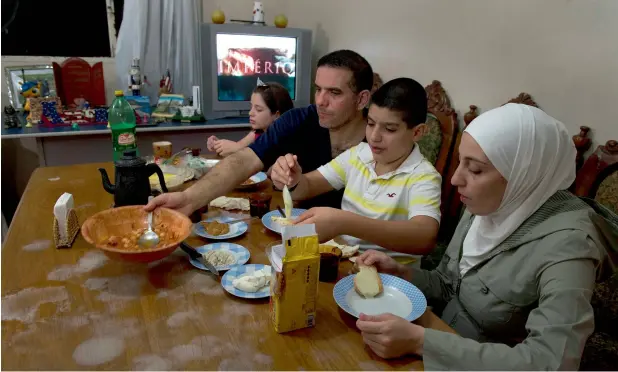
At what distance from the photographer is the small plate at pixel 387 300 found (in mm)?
1041

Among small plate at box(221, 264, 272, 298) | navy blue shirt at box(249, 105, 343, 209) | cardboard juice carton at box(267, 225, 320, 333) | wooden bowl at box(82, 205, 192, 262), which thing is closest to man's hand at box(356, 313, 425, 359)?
cardboard juice carton at box(267, 225, 320, 333)

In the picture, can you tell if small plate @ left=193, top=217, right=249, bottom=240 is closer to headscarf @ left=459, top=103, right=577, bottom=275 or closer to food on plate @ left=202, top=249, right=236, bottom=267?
food on plate @ left=202, top=249, right=236, bottom=267

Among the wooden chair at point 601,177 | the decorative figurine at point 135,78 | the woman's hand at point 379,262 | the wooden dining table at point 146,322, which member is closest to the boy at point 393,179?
the woman's hand at point 379,262

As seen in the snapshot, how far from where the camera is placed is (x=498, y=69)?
2160 millimetres

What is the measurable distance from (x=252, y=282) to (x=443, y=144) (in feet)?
5.49

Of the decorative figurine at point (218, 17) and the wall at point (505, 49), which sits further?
the decorative figurine at point (218, 17)

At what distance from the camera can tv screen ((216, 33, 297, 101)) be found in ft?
11.3

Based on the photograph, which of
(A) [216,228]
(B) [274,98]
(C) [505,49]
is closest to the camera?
(A) [216,228]

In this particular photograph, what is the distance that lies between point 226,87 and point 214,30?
45 centimetres

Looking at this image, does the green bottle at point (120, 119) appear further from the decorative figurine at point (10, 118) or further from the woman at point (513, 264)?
the woman at point (513, 264)

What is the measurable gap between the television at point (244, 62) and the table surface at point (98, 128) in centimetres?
15

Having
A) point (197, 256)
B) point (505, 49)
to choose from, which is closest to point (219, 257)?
point (197, 256)

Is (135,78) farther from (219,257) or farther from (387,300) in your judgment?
(387,300)

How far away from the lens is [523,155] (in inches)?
41.5
